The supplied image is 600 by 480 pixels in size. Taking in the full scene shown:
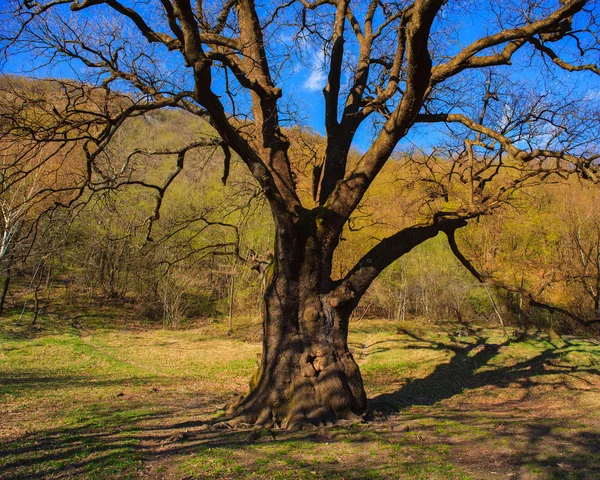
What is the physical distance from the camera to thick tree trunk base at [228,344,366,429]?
19.1 ft

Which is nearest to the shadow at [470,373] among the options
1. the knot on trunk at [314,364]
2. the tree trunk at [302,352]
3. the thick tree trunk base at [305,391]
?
the thick tree trunk base at [305,391]

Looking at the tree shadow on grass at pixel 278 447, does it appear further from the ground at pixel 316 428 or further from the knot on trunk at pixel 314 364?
the knot on trunk at pixel 314 364

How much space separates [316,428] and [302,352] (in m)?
1.01

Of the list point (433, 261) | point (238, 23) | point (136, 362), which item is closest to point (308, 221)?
point (238, 23)

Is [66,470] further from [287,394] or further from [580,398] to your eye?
[580,398]

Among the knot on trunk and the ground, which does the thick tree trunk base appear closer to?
the knot on trunk

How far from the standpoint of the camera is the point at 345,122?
7.23 meters

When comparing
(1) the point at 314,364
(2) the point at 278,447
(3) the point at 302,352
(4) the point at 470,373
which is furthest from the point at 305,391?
(4) the point at 470,373

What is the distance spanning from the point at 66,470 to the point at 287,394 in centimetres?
268

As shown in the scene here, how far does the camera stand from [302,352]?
6.12 meters

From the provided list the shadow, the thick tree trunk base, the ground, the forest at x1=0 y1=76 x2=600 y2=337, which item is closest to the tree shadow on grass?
the ground

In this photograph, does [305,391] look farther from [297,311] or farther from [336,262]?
[336,262]

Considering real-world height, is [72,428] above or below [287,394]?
below

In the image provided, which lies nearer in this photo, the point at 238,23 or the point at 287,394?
the point at 287,394
